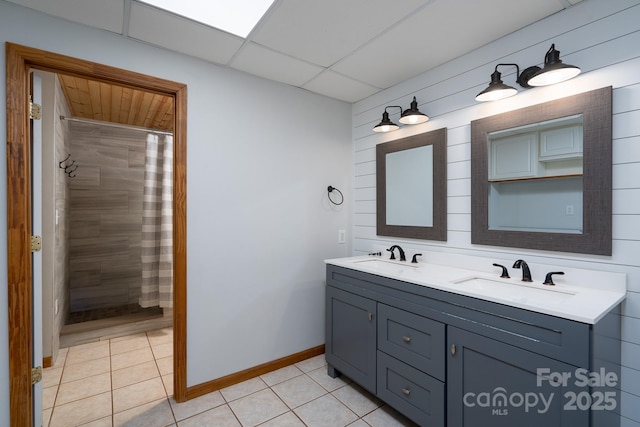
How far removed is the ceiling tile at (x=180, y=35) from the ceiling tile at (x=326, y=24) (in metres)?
0.23

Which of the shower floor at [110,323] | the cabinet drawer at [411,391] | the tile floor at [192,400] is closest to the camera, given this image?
the cabinet drawer at [411,391]

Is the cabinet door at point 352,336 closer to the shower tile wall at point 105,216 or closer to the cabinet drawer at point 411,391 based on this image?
the cabinet drawer at point 411,391

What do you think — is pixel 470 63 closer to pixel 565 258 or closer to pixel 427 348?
pixel 565 258

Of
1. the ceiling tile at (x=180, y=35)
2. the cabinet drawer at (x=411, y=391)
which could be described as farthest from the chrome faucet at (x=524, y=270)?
the ceiling tile at (x=180, y=35)

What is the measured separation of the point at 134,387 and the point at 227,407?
815mm

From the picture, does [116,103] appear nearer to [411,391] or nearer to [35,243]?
[35,243]

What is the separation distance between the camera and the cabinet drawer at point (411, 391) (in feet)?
5.44

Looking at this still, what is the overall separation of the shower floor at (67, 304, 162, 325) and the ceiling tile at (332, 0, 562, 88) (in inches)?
147

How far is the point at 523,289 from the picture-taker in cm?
170

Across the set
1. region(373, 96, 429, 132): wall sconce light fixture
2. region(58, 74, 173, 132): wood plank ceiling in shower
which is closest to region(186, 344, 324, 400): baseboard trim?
region(373, 96, 429, 132): wall sconce light fixture

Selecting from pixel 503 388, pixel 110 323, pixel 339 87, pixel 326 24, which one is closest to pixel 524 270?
pixel 503 388

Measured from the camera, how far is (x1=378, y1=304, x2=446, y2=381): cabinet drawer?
1.66 metres

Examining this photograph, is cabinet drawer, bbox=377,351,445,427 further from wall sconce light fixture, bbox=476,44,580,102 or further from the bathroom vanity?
wall sconce light fixture, bbox=476,44,580,102

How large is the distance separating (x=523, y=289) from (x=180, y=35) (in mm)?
2549
